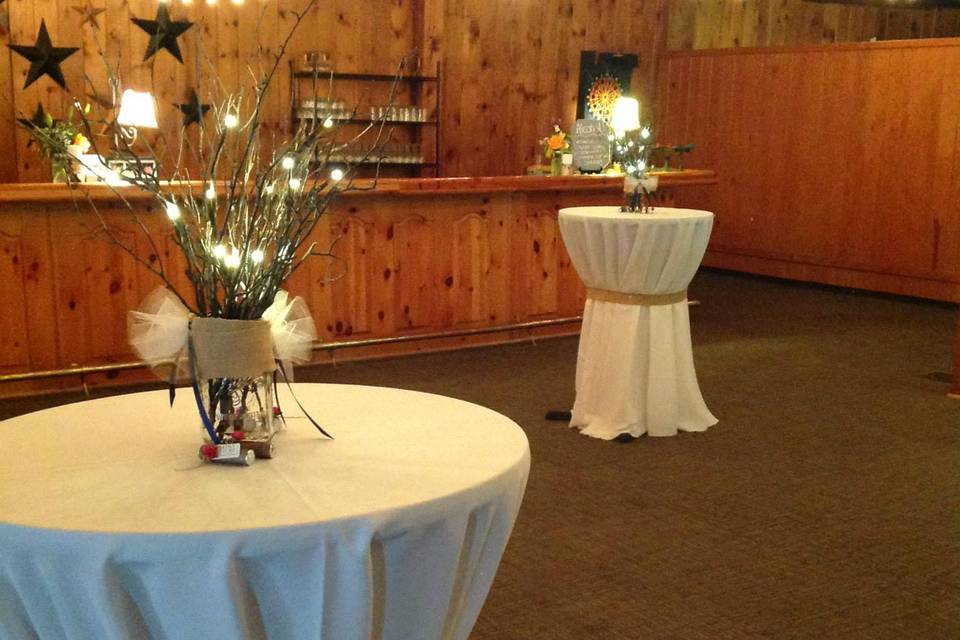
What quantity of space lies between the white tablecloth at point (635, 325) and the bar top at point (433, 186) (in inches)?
40.1

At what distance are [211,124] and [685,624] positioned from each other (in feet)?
19.6

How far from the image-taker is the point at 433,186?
19.6 ft

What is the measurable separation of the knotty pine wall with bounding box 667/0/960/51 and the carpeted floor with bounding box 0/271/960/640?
499 cm

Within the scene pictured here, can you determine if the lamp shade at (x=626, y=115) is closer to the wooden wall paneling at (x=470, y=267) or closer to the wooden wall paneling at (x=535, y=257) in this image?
the wooden wall paneling at (x=535, y=257)

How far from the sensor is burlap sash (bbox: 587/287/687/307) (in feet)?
14.9

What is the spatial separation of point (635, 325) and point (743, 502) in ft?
3.11

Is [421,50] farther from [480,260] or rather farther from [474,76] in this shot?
[480,260]

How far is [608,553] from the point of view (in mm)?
3400

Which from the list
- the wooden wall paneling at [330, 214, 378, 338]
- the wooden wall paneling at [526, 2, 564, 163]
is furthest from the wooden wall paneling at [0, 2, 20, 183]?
the wooden wall paneling at [526, 2, 564, 163]

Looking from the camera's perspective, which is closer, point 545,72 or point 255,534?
point 255,534

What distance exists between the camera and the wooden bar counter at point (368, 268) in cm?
516

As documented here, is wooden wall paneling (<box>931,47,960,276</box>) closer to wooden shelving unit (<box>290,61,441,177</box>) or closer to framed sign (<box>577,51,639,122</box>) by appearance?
framed sign (<box>577,51,639,122</box>)

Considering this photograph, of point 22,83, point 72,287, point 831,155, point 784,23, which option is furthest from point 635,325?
point 784,23

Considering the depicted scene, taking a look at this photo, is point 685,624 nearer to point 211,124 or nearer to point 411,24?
point 211,124
